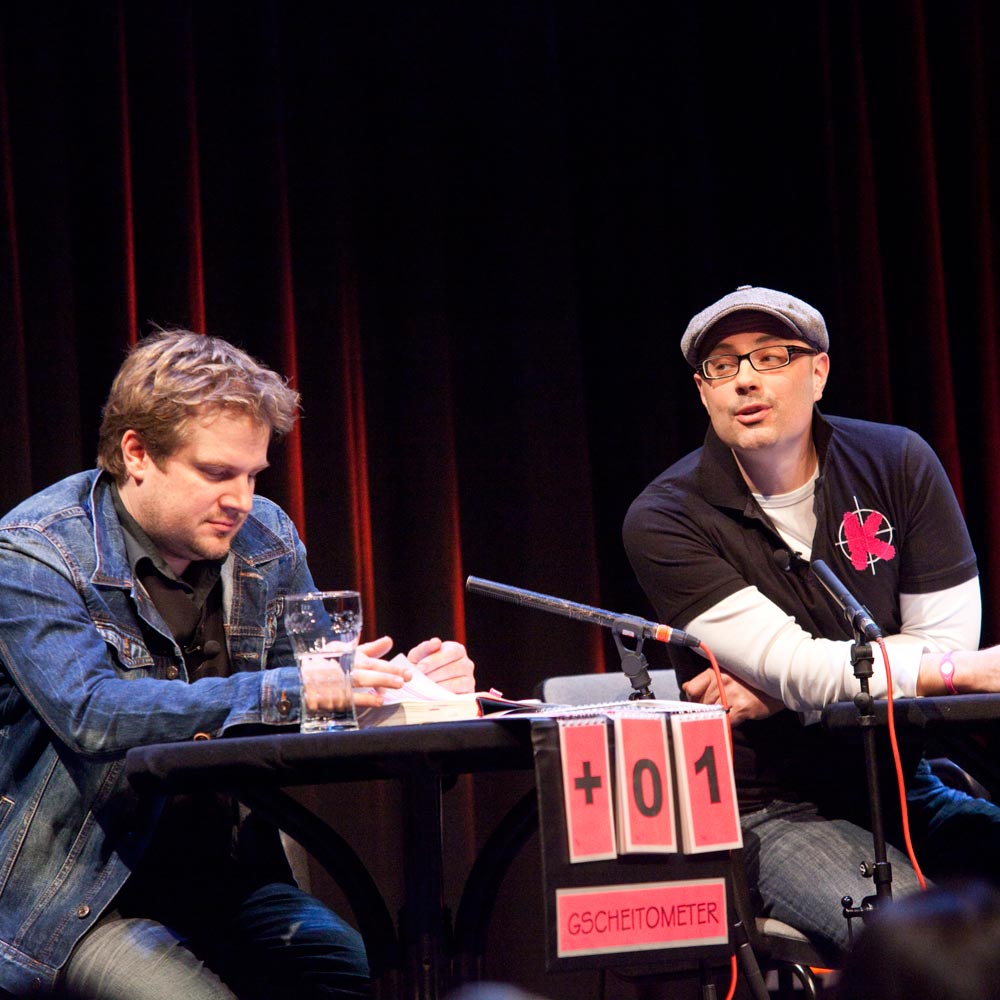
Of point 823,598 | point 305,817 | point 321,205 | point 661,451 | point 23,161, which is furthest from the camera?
point 661,451

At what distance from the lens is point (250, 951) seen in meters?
2.17

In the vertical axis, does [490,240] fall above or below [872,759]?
above

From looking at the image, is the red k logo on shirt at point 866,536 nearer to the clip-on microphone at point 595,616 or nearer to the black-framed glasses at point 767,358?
the black-framed glasses at point 767,358

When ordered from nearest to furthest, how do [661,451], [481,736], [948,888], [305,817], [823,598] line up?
[948,888], [481,736], [305,817], [823,598], [661,451]

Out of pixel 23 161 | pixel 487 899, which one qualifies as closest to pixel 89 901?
pixel 487 899

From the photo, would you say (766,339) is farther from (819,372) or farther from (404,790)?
(404,790)

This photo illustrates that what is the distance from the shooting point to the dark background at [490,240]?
11.0ft

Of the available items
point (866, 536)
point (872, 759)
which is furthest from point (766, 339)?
point (872, 759)

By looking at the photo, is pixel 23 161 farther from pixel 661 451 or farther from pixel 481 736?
pixel 481 736

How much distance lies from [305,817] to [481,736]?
1.21 feet

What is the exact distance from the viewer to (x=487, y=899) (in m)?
2.00

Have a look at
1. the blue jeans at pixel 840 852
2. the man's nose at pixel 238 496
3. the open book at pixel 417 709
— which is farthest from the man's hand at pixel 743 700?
the man's nose at pixel 238 496

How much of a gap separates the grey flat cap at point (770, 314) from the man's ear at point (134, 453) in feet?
3.75

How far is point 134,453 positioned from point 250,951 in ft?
2.89
